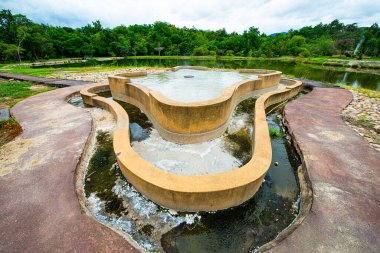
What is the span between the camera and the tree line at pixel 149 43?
36344mm

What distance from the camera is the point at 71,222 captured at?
245 centimetres

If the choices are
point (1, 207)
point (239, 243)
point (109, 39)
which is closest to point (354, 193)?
point (239, 243)

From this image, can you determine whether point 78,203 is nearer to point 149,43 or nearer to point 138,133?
point 138,133

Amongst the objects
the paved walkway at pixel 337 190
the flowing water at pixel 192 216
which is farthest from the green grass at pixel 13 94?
the paved walkway at pixel 337 190

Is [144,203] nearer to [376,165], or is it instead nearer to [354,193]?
[354,193]

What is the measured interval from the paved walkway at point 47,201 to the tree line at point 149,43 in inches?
1567

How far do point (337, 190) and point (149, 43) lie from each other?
62170mm

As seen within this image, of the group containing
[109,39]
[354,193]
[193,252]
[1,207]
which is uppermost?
[109,39]

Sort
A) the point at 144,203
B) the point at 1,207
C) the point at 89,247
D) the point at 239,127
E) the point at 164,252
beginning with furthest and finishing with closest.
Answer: the point at 239,127, the point at 144,203, the point at 1,207, the point at 164,252, the point at 89,247

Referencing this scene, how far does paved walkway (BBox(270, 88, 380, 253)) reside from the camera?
2189mm

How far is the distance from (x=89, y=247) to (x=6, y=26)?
5472 centimetres

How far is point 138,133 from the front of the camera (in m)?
5.58

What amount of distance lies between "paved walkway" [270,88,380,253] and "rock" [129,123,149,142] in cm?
411

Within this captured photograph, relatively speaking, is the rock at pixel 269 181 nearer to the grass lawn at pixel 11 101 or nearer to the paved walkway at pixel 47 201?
the paved walkway at pixel 47 201
